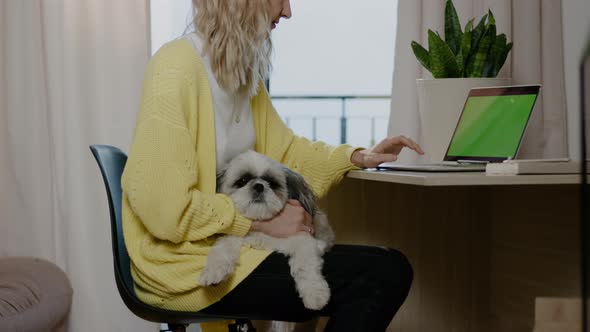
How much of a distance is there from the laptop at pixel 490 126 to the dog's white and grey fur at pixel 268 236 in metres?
0.28

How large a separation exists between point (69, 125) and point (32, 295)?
62 centimetres

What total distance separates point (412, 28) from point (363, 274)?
147cm

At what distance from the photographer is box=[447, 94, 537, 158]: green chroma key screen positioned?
6.75ft

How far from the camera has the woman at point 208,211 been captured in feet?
5.38

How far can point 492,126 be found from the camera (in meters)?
2.13

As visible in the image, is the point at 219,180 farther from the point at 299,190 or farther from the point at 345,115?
the point at 345,115

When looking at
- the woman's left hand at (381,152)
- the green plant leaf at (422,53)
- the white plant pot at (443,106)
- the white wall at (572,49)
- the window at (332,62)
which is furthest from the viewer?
the window at (332,62)

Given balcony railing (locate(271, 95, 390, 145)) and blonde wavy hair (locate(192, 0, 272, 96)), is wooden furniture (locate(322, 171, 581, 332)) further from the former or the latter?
balcony railing (locate(271, 95, 390, 145))

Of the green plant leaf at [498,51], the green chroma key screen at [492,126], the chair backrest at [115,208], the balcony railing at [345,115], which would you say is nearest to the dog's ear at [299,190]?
the chair backrest at [115,208]

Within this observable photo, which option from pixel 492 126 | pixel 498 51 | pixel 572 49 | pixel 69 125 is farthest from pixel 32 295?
pixel 572 49

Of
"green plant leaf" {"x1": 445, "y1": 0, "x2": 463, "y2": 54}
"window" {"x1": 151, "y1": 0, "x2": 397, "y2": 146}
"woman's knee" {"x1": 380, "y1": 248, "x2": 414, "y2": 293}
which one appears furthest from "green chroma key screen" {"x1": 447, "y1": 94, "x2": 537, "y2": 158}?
"window" {"x1": 151, "y1": 0, "x2": 397, "y2": 146}

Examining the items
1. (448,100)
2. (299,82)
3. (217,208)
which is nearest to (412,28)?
(448,100)

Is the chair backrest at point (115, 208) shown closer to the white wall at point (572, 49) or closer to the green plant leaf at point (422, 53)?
the green plant leaf at point (422, 53)

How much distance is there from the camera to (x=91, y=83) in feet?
9.37
